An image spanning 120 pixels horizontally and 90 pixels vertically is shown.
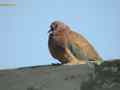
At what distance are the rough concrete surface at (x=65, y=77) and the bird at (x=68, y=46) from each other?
2.42 m

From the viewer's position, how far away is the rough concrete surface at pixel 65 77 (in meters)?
3.37

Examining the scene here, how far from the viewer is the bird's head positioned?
688 centimetres

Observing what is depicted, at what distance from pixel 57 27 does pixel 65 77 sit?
3.49 metres

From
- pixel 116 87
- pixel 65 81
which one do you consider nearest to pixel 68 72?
pixel 65 81

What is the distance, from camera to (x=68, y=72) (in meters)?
3.54

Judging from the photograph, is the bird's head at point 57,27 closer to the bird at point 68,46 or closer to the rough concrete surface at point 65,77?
the bird at point 68,46

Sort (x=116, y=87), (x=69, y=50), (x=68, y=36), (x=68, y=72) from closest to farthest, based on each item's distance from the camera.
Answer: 1. (x=116, y=87)
2. (x=68, y=72)
3. (x=69, y=50)
4. (x=68, y=36)

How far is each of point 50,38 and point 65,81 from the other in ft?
10.3

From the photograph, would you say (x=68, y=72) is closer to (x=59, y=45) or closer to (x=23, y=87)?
(x=23, y=87)

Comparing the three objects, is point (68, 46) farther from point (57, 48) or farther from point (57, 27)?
point (57, 27)

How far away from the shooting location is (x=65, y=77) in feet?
11.6

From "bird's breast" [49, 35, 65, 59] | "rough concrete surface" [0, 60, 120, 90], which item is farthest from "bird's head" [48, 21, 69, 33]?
"rough concrete surface" [0, 60, 120, 90]

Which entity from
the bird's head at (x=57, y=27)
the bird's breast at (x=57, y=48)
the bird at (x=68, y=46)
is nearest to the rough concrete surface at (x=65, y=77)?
the bird at (x=68, y=46)

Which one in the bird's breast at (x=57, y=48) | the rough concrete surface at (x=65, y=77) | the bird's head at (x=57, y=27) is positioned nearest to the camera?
the rough concrete surface at (x=65, y=77)
